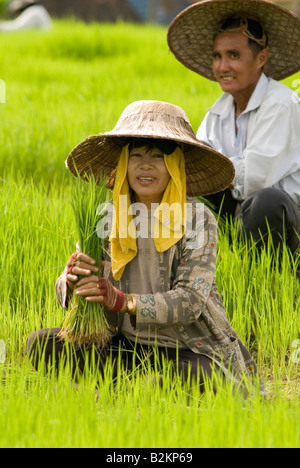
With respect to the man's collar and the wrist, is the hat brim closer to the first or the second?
the wrist

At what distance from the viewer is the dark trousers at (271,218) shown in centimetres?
328

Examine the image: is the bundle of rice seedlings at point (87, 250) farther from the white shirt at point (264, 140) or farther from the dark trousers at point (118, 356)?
the white shirt at point (264, 140)

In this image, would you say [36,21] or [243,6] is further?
[36,21]

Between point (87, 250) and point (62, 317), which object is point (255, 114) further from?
point (87, 250)

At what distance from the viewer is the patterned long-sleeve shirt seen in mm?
2545

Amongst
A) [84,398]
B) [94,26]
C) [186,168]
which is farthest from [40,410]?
[94,26]

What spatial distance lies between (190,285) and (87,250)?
0.34m

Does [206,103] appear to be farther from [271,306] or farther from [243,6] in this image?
[271,306]

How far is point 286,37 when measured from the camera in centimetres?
365

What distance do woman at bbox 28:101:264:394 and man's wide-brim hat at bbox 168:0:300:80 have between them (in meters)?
1.10

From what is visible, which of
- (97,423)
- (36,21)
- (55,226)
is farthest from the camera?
(36,21)

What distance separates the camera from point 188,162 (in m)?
2.81

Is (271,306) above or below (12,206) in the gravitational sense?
below
